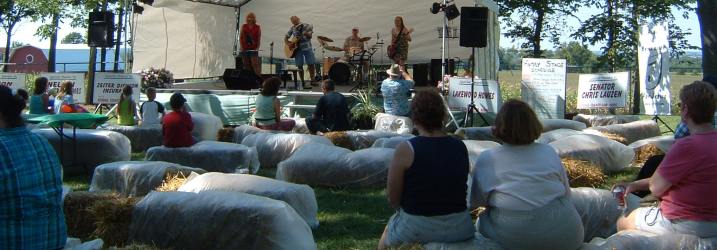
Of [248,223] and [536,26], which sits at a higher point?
[536,26]

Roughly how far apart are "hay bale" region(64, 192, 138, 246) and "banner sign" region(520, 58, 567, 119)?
9.27 m

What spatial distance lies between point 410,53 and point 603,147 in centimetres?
1074

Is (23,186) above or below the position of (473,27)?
below

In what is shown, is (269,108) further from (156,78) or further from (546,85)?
(156,78)

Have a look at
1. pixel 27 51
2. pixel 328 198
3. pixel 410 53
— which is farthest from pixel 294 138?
pixel 27 51

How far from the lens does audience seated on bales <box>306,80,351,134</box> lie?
380 inches

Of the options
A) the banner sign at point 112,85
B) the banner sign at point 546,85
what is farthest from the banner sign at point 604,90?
the banner sign at point 112,85

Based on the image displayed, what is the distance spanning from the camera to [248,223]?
13.9 feet

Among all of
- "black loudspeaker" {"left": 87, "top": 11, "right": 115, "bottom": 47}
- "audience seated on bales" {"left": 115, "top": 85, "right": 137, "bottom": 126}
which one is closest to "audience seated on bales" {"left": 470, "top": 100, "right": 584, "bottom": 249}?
"audience seated on bales" {"left": 115, "top": 85, "right": 137, "bottom": 126}

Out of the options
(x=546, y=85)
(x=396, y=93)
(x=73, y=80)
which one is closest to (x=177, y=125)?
(x=396, y=93)

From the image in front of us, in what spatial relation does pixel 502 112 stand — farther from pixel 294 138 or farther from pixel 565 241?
pixel 294 138

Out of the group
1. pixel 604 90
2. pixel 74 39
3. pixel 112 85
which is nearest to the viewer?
pixel 604 90

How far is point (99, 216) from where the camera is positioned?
4605 mm

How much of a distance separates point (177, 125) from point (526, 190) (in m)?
4.71
